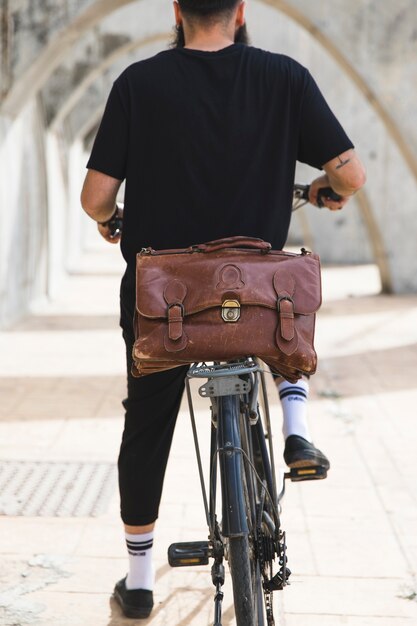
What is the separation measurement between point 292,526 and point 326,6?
7611 millimetres

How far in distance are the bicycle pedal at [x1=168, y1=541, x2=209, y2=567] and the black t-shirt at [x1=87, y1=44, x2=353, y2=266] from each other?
0.81 m

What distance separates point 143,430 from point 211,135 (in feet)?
2.94

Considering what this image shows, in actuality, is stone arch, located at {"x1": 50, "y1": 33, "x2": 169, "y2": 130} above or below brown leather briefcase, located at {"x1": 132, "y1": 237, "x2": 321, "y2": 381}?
above

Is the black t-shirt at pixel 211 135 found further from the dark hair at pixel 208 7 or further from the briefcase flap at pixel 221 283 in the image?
the briefcase flap at pixel 221 283

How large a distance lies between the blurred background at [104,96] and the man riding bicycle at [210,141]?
6775 mm

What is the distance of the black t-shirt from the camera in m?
2.49

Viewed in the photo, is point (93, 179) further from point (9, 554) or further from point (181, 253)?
point (9, 554)

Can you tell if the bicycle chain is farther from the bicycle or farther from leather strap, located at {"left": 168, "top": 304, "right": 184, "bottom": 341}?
leather strap, located at {"left": 168, "top": 304, "right": 184, "bottom": 341}

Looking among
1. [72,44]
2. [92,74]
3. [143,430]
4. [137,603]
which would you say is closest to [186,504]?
[137,603]

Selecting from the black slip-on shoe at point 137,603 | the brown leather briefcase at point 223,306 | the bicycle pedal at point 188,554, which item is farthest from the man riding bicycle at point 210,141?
the black slip-on shoe at point 137,603

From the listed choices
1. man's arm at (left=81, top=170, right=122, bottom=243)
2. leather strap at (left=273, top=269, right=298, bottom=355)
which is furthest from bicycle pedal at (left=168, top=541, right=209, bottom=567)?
man's arm at (left=81, top=170, right=122, bottom=243)

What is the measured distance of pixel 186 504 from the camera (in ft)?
13.6

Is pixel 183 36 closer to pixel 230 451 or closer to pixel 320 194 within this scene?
pixel 320 194

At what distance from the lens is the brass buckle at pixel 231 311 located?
7.39ft
